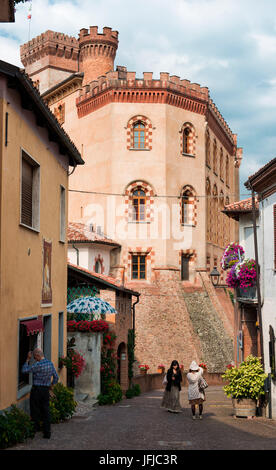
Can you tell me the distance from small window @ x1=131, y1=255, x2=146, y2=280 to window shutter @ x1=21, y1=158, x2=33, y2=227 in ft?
77.5

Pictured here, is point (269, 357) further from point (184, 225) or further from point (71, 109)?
point (71, 109)

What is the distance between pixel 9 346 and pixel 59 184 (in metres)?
6.04

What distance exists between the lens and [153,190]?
1428 inches

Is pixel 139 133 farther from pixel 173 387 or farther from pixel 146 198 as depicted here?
pixel 173 387

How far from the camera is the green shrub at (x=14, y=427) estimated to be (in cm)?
892

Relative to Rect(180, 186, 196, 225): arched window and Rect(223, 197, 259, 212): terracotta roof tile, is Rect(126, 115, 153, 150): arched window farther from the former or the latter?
Rect(223, 197, 259, 212): terracotta roof tile

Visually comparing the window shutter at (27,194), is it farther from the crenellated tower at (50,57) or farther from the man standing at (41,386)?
the crenellated tower at (50,57)

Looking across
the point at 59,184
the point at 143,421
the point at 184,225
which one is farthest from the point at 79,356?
the point at 184,225

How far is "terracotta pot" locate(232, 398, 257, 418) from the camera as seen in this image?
15.3 meters

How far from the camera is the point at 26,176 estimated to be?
12148 mm

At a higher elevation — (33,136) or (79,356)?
(33,136)

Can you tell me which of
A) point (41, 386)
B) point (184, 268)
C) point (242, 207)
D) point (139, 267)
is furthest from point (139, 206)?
point (41, 386)

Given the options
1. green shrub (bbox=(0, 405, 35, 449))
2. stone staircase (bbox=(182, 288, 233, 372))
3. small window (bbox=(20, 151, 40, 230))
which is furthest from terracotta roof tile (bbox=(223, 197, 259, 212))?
stone staircase (bbox=(182, 288, 233, 372))

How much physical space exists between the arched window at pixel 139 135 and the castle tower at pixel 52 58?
74.8 feet
